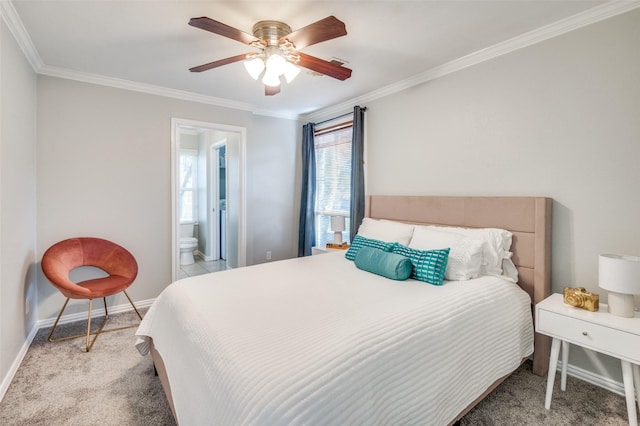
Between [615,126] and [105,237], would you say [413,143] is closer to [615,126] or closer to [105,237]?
[615,126]

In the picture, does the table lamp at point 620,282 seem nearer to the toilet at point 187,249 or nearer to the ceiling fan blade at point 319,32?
the ceiling fan blade at point 319,32

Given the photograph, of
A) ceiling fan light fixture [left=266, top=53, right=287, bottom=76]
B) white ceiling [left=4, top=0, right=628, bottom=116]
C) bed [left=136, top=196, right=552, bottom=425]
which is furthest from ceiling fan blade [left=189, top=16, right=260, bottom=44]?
bed [left=136, top=196, right=552, bottom=425]

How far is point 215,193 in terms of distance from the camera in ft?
18.1

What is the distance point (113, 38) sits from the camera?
7.59 ft

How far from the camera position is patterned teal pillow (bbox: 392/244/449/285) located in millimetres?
2067

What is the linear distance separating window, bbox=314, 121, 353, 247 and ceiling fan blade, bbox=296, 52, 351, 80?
1720 mm

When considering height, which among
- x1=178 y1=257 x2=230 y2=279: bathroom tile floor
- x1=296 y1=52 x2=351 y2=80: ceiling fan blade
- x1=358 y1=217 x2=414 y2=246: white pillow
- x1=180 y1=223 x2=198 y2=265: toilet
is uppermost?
x1=296 y1=52 x2=351 y2=80: ceiling fan blade

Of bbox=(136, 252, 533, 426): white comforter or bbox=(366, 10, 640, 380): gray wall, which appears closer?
bbox=(136, 252, 533, 426): white comforter

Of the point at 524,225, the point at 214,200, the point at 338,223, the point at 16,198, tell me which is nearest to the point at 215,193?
the point at 214,200

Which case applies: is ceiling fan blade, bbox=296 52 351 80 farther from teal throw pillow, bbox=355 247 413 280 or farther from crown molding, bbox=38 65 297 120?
crown molding, bbox=38 65 297 120

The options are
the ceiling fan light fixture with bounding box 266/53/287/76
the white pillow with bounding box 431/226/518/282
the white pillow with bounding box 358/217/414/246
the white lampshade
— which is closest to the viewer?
the ceiling fan light fixture with bounding box 266/53/287/76

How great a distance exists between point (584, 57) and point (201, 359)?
299cm

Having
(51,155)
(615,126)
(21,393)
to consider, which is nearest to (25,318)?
(21,393)

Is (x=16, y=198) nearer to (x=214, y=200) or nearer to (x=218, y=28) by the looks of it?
(x=218, y=28)
